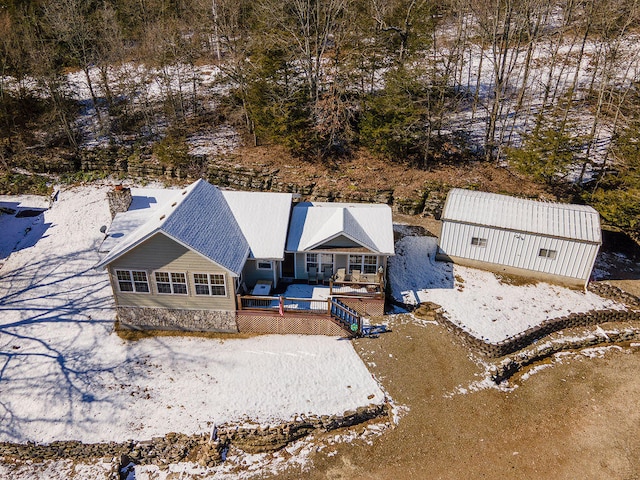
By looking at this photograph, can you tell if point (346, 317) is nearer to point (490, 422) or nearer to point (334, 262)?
point (334, 262)

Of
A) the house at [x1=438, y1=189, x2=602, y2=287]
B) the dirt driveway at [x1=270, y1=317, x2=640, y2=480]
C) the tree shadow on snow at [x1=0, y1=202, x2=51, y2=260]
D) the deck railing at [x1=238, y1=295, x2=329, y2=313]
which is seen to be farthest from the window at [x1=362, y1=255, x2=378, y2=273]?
the tree shadow on snow at [x1=0, y1=202, x2=51, y2=260]

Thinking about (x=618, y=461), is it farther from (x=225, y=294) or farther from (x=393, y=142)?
(x=393, y=142)

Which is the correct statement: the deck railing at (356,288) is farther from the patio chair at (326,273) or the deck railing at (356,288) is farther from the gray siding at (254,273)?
the gray siding at (254,273)

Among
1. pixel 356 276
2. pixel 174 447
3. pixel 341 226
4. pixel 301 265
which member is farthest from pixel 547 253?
pixel 174 447

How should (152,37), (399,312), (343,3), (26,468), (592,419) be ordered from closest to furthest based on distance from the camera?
1. (26,468)
2. (592,419)
3. (399,312)
4. (343,3)
5. (152,37)

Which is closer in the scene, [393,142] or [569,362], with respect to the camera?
[569,362]

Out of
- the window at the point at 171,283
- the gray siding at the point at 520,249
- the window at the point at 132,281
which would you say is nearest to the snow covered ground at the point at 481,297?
the gray siding at the point at 520,249

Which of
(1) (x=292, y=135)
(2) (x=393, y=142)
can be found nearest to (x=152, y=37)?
(1) (x=292, y=135)

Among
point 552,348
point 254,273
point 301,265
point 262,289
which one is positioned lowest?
point 552,348
